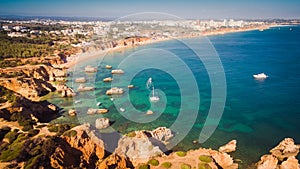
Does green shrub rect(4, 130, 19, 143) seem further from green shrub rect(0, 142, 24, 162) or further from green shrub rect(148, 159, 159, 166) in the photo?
green shrub rect(148, 159, 159, 166)

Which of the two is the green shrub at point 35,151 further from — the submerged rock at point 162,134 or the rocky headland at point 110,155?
the submerged rock at point 162,134

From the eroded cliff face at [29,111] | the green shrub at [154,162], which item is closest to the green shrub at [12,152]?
the eroded cliff face at [29,111]

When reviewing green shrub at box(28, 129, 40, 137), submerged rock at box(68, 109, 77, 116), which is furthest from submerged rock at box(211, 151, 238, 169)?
submerged rock at box(68, 109, 77, 116)

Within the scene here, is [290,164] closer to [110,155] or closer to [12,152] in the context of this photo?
[110,155]

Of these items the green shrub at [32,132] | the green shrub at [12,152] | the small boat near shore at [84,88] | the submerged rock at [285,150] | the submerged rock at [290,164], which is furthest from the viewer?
the small boat near shore at [84,88]

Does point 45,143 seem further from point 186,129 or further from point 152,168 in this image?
point 186,129

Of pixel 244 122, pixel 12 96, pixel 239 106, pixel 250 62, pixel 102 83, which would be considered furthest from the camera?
pixel 250 62

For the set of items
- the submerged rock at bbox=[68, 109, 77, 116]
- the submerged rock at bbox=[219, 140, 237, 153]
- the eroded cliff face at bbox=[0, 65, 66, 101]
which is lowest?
the submerged rock at bbox=[219, 140, 237, 153]

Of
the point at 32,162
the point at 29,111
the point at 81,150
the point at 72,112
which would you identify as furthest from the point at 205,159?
the point at 29,111

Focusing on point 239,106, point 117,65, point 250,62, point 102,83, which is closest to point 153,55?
point 117,65

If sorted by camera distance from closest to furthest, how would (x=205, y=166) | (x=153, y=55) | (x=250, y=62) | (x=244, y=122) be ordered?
1. (x=205, y=166)
2. (x=244, y=122)
3. (x=250, y=62)
4. (x=153, y=55)

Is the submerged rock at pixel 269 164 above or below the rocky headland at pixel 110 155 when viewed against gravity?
below
